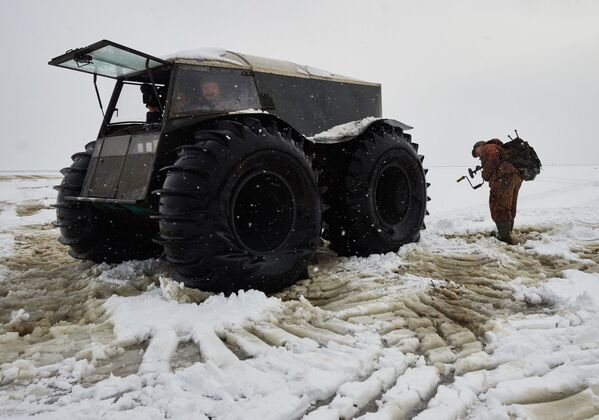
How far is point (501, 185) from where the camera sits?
217 inches

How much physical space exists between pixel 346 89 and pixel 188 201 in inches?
122

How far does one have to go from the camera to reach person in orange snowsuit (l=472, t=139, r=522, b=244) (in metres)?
5.42

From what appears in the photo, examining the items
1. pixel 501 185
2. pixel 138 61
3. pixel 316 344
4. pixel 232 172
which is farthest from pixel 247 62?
pixel 501 185

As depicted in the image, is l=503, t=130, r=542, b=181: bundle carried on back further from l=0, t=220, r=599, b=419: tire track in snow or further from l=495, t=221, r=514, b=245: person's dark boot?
l=0, t=220, r=599, b=419: tire track in snow

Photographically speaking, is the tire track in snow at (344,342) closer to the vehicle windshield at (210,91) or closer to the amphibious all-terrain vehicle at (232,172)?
the amphibious all-terrain vehicle at (232,172)

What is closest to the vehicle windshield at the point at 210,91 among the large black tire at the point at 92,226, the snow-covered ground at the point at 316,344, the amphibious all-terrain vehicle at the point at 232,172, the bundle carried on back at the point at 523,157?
the amphibious all-terrain vehicle at the point at 232,172

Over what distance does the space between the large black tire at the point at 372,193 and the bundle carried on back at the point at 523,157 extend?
1.34 meters

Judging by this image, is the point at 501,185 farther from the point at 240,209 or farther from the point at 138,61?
the point at 138,61

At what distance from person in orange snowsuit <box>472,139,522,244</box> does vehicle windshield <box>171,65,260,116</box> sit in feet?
10.5

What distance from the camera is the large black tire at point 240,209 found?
2.96 meters

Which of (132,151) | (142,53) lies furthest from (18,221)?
(142,53)

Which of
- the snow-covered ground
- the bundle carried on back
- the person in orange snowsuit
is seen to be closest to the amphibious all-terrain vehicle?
the snow-covered ground

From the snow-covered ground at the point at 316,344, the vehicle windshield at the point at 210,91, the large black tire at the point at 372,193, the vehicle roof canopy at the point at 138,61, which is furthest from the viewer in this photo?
the large black tire at the point at 372,193

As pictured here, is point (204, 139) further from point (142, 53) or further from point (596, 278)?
point (596, 278)
